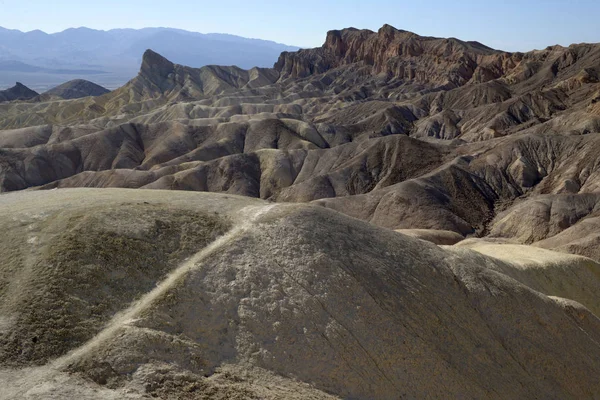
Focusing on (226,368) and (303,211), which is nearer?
(226,368)

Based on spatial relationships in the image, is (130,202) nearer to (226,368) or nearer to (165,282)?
(165,282)

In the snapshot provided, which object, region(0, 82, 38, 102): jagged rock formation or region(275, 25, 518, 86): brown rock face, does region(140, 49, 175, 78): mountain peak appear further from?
region(275, 25, 518, 86): brown rock face

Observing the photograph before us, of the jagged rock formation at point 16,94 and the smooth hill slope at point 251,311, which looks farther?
the jagged rock formation at point 16,94

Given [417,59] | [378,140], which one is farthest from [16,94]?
[378,140]

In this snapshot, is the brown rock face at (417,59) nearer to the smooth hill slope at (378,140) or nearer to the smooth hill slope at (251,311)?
the smooth hill slope at (378,140)

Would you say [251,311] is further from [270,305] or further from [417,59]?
[417,59]

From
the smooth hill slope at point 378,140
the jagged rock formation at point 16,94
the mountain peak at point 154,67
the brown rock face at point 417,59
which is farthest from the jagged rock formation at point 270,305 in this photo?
the jagged rock formation at point 16,94

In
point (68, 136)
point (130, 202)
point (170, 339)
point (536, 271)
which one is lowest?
point (68, 136)

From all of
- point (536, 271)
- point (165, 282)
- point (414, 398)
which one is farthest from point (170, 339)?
point (536, 271)
